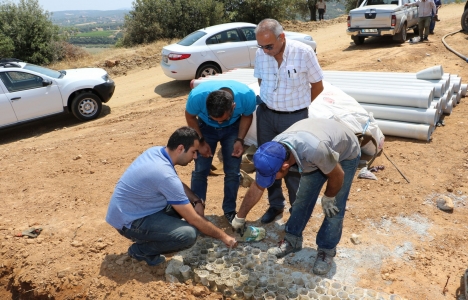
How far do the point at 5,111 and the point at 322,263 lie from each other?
729 centimetres

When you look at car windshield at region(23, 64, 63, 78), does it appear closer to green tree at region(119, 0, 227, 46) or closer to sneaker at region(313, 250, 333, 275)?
sneaker at region(313, 250, 333, 275)

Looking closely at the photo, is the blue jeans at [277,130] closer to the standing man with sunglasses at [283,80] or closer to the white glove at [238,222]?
the standing man with sunglasses at [283,80]

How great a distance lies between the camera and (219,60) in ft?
32.9

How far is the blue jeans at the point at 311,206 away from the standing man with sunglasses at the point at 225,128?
80 cm

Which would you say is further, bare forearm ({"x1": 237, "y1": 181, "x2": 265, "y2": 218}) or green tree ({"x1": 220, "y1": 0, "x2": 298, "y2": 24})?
green tree ({"x1": 220, "y1": 0, "x2": 298, "y2": 24})

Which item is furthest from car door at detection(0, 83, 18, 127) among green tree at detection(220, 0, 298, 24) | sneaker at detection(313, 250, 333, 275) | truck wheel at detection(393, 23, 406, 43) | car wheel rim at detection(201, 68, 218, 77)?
green tree at detection(220, 0, 298, 24)

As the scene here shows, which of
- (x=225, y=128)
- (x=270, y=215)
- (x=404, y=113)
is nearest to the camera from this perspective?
(x=225, y=128)

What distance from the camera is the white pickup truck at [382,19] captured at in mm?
12047

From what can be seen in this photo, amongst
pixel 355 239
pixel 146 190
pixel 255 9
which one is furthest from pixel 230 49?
pixel 255 9

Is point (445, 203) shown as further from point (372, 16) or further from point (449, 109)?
point (372, 16)

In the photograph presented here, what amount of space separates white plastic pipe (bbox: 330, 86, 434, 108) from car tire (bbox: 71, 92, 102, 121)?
5.47 metres

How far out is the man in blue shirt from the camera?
3.22 metres

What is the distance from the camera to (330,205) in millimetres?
3258

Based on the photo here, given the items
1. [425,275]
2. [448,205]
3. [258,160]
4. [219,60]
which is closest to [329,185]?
[258,160]
